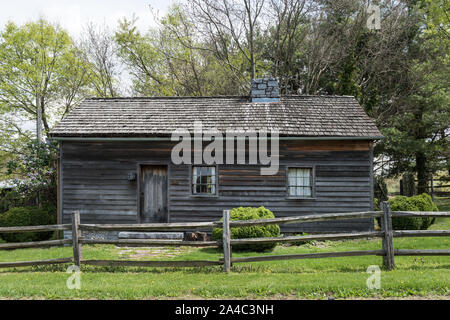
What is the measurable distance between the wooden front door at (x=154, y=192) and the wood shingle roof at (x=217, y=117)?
4.50 feet

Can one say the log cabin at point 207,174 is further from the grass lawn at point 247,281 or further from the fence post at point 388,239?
the fence post at point 388,239

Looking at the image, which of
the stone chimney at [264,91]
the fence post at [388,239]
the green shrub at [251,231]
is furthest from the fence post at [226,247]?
the stone chimney at [264,91]

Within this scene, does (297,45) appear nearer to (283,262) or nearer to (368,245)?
(368,245)

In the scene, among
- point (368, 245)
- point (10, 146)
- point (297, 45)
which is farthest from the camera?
point (10, 146)

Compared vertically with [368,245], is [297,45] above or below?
above

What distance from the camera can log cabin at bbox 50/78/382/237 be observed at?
12.4 metres

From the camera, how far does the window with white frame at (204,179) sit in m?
12.8

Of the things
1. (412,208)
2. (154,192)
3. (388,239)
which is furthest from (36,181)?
(412,208)

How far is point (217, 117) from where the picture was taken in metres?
13.5

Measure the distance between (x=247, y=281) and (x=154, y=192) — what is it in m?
7.07

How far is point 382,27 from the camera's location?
863 inches
